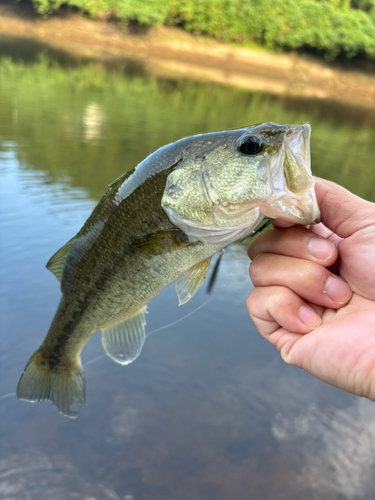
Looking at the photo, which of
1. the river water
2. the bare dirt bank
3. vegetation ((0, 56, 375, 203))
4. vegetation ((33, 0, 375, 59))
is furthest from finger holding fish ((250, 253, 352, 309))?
vegetation ((33, 0, 375, 59))

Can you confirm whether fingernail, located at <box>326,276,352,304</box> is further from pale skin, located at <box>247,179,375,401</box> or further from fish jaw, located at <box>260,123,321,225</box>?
fish jaw, located at <box>260,123,321,225</box>

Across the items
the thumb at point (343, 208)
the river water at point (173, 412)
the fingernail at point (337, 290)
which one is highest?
the thumb at point (343, 208)

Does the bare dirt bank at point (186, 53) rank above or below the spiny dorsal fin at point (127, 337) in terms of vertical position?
below

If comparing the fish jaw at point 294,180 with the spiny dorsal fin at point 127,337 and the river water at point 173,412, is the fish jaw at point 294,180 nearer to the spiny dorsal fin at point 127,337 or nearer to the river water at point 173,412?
the spiny dorsal fin at point 127,337

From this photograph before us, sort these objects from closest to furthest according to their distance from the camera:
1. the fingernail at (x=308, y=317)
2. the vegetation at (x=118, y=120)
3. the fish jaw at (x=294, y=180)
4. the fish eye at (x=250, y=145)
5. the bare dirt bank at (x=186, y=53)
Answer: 1. the fish jaw at (x=294, y=180)
2. the fish eye at (x=250, y=145)
3. the fingernail at (x=308, y=317)
4. the vegetation at (x=118, y=120)
5. the bare dirt bank at (x=186, y=53)

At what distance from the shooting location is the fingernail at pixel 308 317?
197 centimetres

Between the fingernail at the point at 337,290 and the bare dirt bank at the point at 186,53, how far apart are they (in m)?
35.4

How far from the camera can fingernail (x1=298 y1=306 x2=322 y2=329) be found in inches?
77.6

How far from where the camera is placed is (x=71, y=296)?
2.25 m

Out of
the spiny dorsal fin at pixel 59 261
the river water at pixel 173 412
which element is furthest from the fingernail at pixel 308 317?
the river water at pixel 173 412

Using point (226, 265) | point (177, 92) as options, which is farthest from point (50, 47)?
point (226, 265)

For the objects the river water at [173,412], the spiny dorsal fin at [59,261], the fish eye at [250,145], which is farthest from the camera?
the river water at [173,412]

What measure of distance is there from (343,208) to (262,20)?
4650 centimetres

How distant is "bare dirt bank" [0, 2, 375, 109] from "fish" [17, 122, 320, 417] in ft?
115
